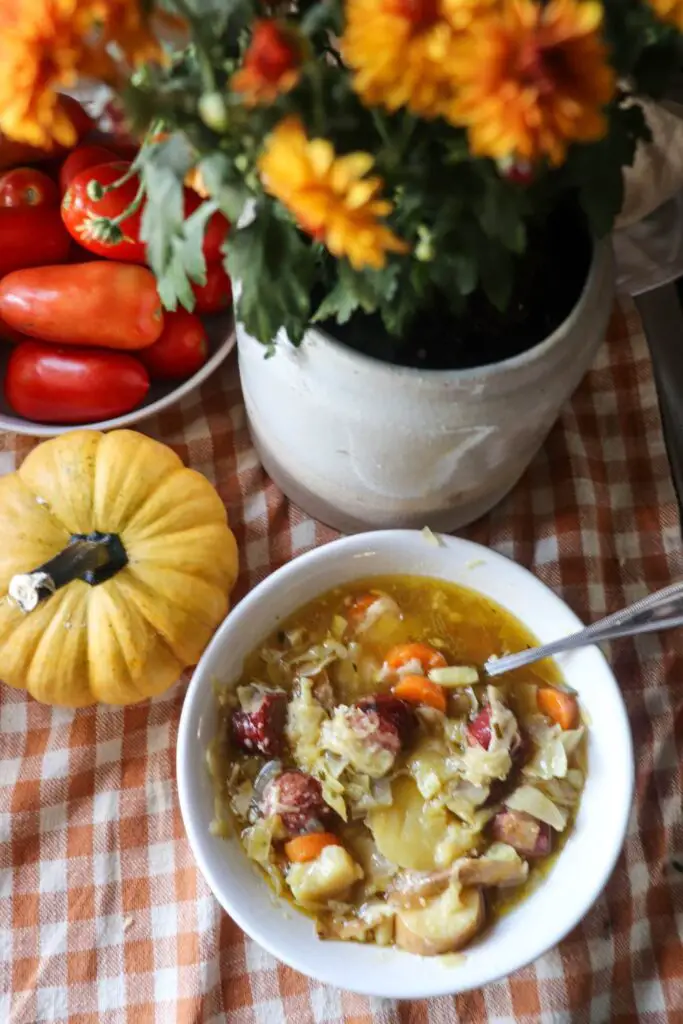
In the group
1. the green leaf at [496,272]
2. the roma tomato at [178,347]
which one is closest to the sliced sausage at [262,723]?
the roma tomato at [178,347]

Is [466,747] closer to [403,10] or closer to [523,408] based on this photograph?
[523,408]

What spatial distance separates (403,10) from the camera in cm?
35

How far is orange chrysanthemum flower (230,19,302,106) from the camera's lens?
0.36 m

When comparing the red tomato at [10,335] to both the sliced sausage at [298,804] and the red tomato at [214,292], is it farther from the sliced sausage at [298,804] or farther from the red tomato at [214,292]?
the sliced sausage at [298,804]

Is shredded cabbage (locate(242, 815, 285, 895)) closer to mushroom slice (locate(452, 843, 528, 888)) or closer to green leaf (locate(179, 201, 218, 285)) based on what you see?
mushroom slice (locate(452, 843, 528, 888))

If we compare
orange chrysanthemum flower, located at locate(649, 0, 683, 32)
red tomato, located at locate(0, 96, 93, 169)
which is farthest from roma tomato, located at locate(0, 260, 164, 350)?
orange chrysanthemum flower, located at locate(649, 0, 683, 32)

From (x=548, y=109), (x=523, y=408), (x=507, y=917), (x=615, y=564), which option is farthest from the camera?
(x=615, y=564)

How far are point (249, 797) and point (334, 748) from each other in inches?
3.3

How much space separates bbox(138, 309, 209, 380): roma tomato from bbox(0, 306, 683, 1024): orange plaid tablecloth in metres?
0.05

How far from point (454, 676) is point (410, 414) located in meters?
0.26

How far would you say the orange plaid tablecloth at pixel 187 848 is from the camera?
81 centimetres

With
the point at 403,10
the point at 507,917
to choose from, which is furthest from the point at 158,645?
the point at 403,10

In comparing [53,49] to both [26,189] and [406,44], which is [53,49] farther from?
[26,189]

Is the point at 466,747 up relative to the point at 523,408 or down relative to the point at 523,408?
down
